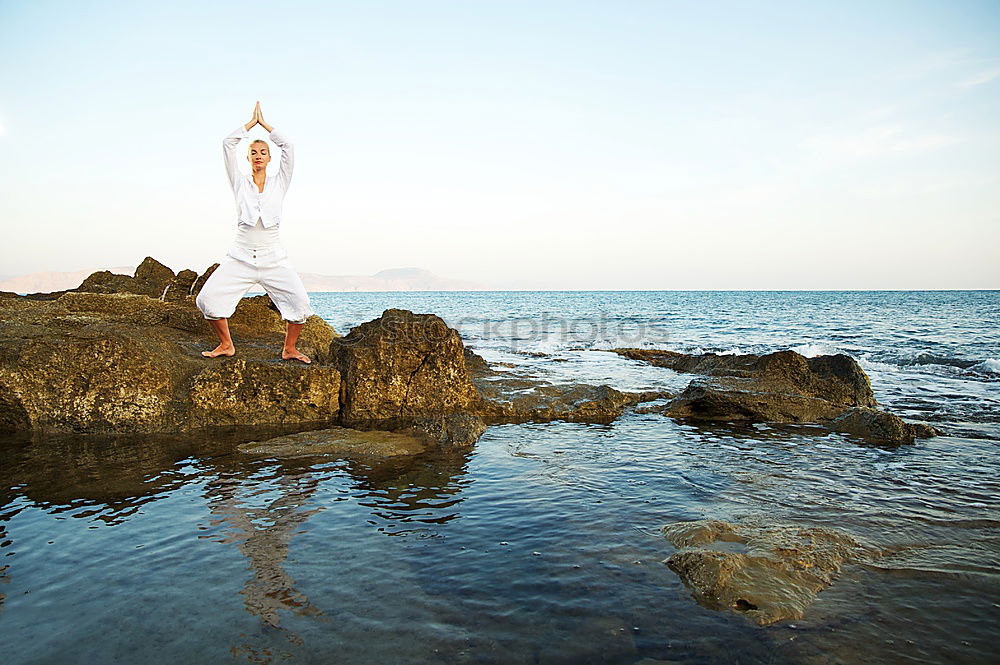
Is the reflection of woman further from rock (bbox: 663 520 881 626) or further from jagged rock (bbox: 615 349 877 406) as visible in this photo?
jagged rock (bbox: 615 349 877 406)

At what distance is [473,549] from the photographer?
14.5 feet

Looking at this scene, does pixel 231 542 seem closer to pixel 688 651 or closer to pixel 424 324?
pixel 688 651

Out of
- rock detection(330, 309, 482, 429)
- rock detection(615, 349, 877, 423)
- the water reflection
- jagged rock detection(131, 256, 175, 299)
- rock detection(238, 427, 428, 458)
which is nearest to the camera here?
the water reflection

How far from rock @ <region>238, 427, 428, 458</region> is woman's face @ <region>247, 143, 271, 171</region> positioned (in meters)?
3.58

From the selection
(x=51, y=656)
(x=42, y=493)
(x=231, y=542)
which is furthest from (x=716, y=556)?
(x=42, y=493)

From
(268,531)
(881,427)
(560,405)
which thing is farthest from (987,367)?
(268,531)

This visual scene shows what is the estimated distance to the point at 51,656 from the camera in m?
3.01

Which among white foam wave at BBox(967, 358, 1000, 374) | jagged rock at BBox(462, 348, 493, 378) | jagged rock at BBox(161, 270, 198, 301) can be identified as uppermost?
jagged rock at BBox(161, 270, 198, 301)

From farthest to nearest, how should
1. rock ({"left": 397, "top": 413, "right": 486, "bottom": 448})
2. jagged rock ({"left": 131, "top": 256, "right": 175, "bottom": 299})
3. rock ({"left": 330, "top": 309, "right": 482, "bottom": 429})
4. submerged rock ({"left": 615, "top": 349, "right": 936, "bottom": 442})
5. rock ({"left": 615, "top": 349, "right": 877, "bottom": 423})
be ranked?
jagged rock ({"left": 131, "top": 256, "right": 175, "bottom": 299}), rock ({"left": 615, "top": 349, "right": 877, "bottom": 423}), rock ({"left": 330, "top": 309, "right": 482, "bottom": 429}), submerged rock ({"left": 615, "top": 349, "right": 936, "bottom": 442}), rock ({"left": 397, "top": 413, "right": 486, "bottom": 448})

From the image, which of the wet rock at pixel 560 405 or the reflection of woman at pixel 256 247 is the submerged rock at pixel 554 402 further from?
the reflection of woman at pixel 256 247

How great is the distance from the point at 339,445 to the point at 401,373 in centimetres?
209

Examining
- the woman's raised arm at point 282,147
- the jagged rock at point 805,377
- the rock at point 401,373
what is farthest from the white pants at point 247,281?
the jagged rock at point 805,377

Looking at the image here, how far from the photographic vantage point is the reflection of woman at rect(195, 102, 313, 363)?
7.72 m

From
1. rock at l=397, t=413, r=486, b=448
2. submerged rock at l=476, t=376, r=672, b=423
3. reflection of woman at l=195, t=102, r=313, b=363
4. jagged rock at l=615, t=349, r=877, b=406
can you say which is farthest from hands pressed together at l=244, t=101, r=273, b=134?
jagged rock at l=615, t=349, r=877, b=406
